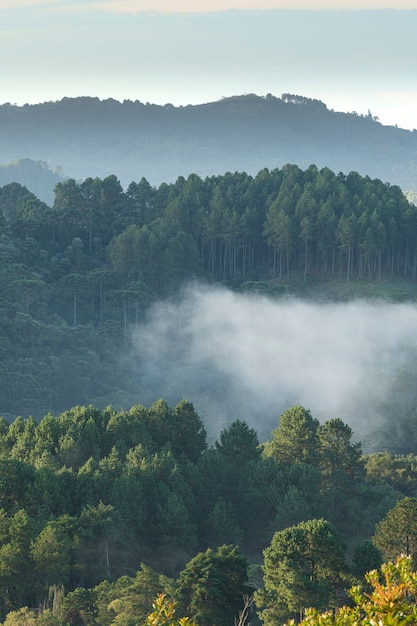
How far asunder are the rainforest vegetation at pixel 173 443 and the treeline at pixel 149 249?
0.85 ft

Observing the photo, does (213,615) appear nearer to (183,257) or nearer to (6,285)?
(6,285)

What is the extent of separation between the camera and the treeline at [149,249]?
4614 inches

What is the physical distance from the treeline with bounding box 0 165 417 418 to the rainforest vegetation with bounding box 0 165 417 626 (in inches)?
10.2

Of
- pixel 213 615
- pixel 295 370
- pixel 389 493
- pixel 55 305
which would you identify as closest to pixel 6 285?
pixel 55 305

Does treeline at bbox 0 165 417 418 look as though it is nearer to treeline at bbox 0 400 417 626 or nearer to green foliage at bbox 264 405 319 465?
green foliage at bbox 264 405 319 465

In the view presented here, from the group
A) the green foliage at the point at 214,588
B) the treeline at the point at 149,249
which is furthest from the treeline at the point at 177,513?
the treeline at the point at 149,249

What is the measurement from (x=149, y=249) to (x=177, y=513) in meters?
69.1

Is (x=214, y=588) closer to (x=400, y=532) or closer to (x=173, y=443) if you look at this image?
(x=400, y=532)

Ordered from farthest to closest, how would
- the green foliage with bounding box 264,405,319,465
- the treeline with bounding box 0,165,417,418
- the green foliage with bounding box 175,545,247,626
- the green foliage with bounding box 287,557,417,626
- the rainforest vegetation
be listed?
the treeline with bounding box 0,165,417,418, the green foliage with bounding box 264,405,319,465, the rainforest vegetation, the green foliage with bounding box 175,545,247,626, the green foliage with bounding box 287,557,417,626

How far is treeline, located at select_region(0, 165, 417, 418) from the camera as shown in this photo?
117 meters

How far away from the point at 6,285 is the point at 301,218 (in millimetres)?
38652

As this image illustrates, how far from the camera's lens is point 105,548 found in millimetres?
58906

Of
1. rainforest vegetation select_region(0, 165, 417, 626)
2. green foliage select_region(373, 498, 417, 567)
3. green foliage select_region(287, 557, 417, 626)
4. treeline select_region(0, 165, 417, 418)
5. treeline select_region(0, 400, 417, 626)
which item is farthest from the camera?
treeline select_region(0, 165, 417, 418)

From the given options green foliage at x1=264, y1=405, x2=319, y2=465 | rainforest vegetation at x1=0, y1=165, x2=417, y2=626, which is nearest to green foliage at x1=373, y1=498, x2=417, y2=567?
rainforest vegetation at x1=0, y1=165, x2=417, y2=626
